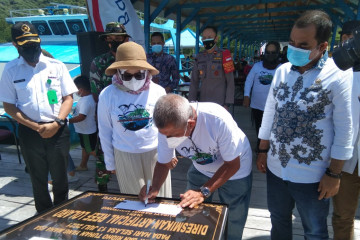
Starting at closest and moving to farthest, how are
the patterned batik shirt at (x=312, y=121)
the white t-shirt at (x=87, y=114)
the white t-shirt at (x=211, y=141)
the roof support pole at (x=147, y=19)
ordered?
the patterned batik shirt at (x=312, y=121), the white t-shirt at (x=211, y=141), the white t-shirt at (x=87, y=114), the roof support pole at (x=147, y=19)

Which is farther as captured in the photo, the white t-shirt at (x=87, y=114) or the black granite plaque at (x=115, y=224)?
the white t-shirt at (x=87, y=114)

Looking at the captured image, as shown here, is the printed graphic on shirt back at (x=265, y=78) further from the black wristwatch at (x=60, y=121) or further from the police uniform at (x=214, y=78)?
the black wristwatch at (x=60, y=121)

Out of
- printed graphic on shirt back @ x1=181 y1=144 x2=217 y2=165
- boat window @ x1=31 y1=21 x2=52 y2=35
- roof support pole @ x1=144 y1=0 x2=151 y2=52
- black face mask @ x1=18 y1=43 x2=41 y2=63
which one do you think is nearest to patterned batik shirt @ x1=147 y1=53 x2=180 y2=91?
roof support pole @ x1=144 y1=0 x2=151 y2=52

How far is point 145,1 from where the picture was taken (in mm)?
4898

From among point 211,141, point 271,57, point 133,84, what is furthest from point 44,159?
point 271,57

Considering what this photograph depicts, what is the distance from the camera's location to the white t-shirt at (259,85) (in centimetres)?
389

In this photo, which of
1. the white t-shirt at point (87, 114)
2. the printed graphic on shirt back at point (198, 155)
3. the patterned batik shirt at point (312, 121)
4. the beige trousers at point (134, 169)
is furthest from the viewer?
the white t-shirt at point (87, 114)

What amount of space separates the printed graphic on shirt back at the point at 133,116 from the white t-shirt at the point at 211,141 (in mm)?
433

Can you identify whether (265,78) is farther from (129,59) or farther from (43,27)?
(43,27)

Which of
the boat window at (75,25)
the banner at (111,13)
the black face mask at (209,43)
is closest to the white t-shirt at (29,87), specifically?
the banner at (111,13)

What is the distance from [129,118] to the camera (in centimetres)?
211

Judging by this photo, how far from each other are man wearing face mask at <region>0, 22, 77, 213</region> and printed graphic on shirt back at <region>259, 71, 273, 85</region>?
258 cm

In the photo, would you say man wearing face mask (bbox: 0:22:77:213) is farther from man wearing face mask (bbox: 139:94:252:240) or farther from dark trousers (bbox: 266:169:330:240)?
dark trousers (bbox: 266:169:330:240)

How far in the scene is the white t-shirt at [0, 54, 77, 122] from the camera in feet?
7.86
